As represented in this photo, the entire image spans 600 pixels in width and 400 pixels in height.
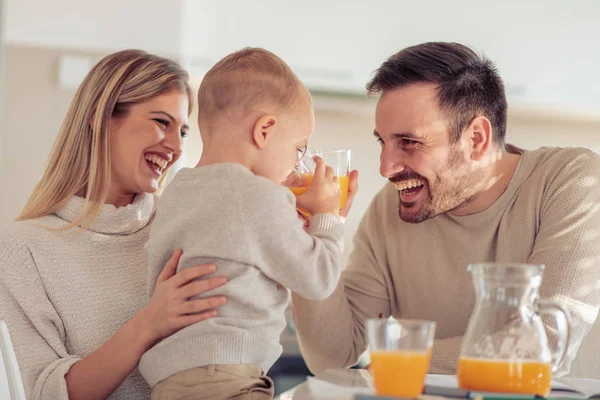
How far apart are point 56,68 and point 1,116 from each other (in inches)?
11.6

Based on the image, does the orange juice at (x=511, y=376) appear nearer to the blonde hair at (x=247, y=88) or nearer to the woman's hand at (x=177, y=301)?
the woman's hand at (x=177, y=301)

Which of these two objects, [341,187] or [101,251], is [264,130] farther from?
[101,251]

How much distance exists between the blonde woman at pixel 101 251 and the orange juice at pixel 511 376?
492mm

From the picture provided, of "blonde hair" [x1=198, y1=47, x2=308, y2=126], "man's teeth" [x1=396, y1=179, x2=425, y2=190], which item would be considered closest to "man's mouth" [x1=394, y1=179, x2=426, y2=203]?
"man's teeth" [x1=396, y1=179, x2=425, y2=190]

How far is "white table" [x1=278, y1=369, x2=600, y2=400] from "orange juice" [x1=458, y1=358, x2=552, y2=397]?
73mm

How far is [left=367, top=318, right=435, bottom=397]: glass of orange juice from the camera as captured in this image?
0.94m

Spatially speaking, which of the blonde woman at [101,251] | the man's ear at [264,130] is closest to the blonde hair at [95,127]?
the blonde woman at [101,251]

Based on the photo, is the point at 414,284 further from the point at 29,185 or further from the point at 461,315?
the point at 29,185

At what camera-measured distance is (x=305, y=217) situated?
5.27 ft

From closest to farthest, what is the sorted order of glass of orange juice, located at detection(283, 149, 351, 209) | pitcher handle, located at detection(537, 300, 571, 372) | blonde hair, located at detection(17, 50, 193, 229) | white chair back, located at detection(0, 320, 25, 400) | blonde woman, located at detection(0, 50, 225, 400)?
pitcher handle, located at detection(537, 300, 571, 372) → white chair back, located at detection(0, 320, 25, 400) → blonde woman, located at detection(0, 50, 225, 400) → glass of orange juice, located at detection(283, 149, 351, 209) → blonde hair, located at detection(17, 50, 193, 229)

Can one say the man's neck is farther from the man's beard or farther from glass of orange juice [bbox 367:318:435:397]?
glass of orange juice [bbox 367:318:435:397]

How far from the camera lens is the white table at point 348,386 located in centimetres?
112

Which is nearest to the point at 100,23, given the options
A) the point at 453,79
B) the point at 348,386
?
the point at 453,79

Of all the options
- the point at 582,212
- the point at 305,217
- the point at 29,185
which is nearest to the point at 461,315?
the point at 582,212
